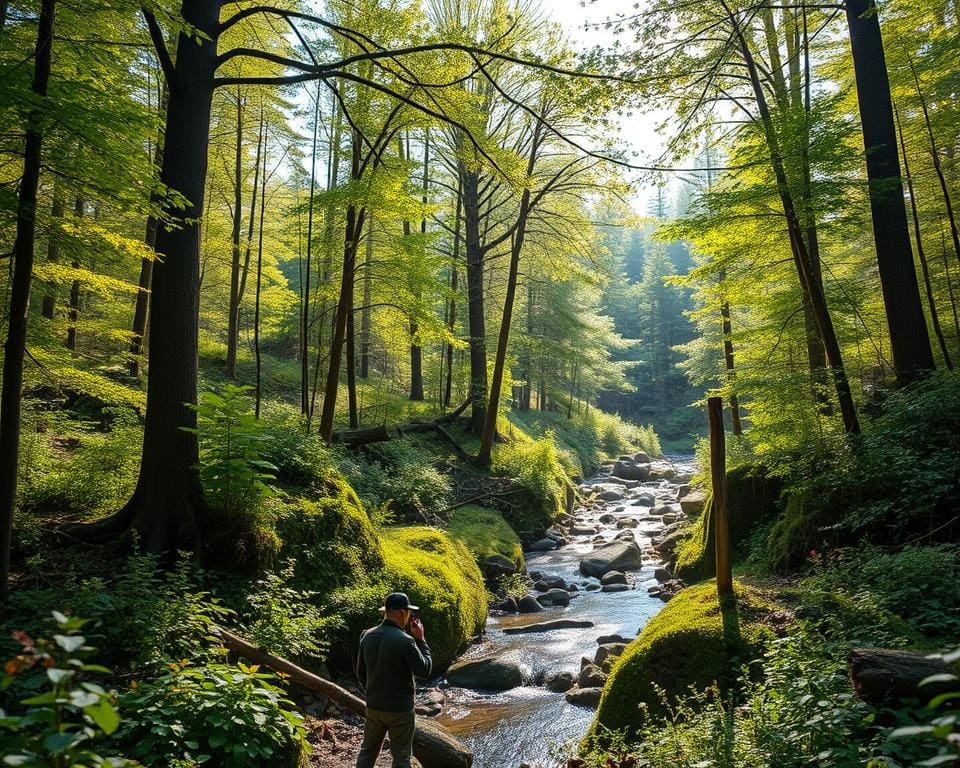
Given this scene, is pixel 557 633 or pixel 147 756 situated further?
pixel 557 633

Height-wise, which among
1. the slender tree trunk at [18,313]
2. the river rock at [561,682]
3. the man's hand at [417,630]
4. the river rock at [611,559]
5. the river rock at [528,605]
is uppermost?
the slender tree trunk at [18,313]

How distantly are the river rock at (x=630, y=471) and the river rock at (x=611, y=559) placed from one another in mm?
14478

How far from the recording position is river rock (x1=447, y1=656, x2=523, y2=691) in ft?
24.3

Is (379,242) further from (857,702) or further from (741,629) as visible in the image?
(857,702)

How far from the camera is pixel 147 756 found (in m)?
3.58

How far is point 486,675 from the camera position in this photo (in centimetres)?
746

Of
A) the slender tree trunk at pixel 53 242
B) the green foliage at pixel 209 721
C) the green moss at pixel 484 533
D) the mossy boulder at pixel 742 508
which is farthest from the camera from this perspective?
the green moss at pixel 484 533

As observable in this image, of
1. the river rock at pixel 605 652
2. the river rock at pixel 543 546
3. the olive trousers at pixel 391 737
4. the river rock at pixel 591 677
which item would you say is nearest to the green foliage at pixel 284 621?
the olive trousers at pixel 391 737

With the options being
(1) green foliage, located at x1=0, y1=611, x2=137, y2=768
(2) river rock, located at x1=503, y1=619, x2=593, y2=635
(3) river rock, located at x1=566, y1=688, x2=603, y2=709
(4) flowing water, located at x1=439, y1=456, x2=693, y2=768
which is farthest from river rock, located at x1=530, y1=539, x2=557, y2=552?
(1) green foliage, located at x1=0, y1=611, x2=137, y2=768

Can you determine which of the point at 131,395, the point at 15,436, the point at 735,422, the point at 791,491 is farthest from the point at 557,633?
the point at 735,422

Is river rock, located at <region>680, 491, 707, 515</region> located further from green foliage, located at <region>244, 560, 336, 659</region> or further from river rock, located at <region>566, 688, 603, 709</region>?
green foliage, located at <region>244, 560, 336, 659</region>

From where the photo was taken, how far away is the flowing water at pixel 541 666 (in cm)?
604

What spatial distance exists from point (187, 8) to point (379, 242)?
225 inches

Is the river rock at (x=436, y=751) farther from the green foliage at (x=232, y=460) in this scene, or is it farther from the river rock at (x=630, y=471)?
the river rock at (x=630, y=471)
